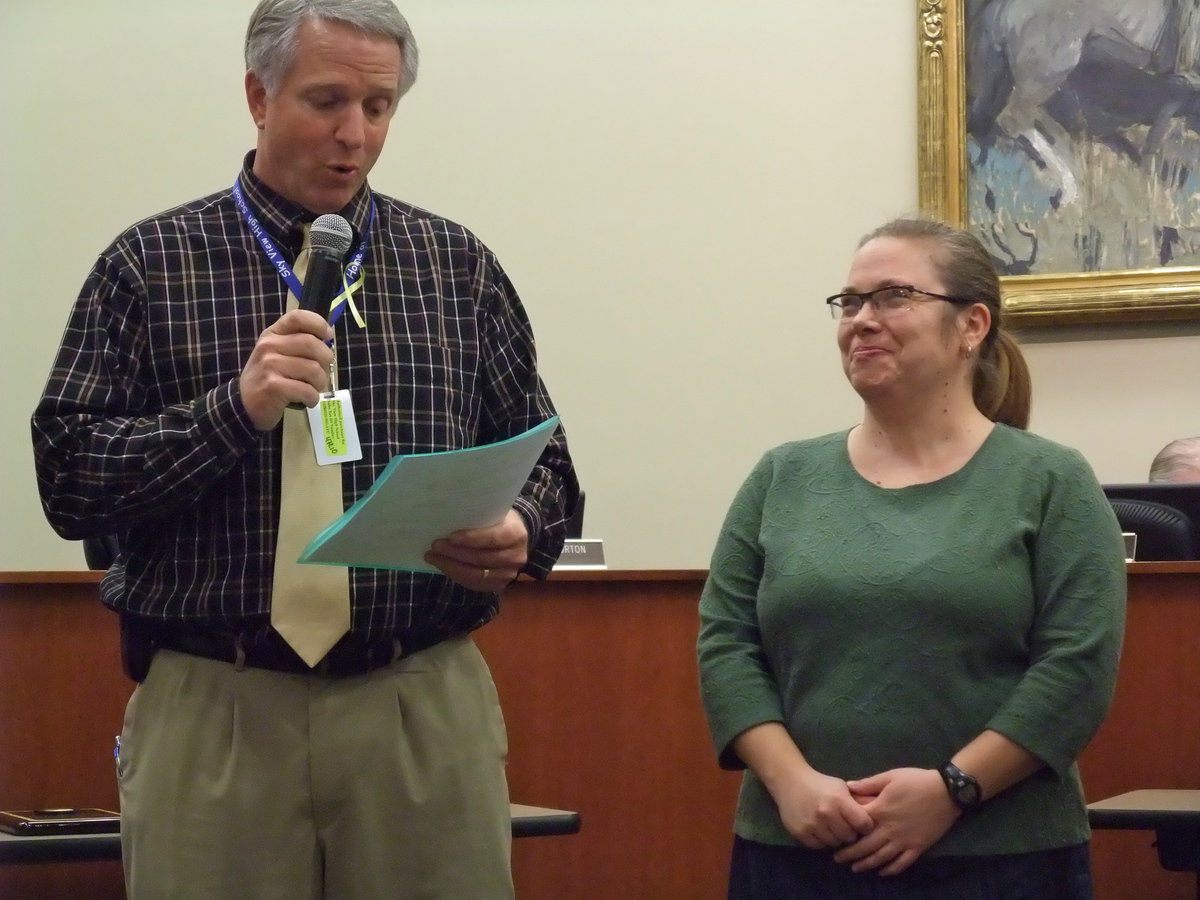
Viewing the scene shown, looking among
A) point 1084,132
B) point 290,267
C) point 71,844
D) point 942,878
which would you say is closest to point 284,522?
point 290,267

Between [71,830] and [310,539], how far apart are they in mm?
1154

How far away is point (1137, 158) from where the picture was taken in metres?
4.67

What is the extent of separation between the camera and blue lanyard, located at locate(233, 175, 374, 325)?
1604mm

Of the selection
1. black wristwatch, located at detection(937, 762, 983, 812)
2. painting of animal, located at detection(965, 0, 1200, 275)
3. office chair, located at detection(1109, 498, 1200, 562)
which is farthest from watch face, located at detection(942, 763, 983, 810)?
painting of animal, located at detection(965, 0, 1200, 275)

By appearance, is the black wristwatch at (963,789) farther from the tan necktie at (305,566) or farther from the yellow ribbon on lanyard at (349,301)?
the yellow ribbon on lanyard at (349,301)

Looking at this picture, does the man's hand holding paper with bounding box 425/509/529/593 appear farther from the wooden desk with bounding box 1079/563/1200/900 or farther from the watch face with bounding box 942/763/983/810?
the wooden desk with bounding box 1079/563/1200/900

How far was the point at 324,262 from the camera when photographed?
1498mm

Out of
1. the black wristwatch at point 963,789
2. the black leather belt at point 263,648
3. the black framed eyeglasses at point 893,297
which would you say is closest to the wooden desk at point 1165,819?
the black wristwatch at point 963,789

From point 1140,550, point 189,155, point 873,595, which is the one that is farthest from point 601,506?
point 873,595

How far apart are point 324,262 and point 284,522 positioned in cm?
28

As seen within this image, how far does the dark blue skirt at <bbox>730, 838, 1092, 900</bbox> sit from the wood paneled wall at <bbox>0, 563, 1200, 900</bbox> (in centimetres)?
91

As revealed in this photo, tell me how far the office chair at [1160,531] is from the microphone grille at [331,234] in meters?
1.99

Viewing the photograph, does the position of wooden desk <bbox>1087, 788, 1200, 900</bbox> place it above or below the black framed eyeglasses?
below

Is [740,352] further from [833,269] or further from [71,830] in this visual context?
[71,830]
